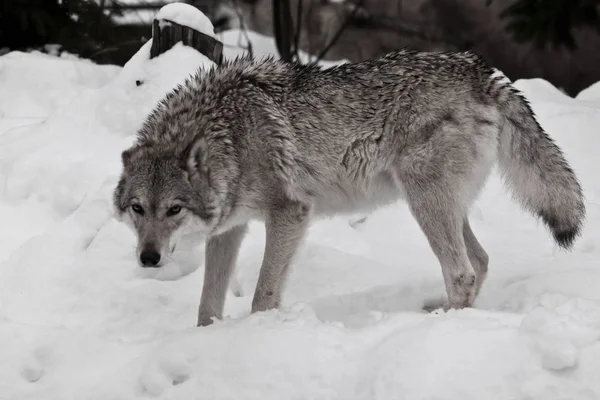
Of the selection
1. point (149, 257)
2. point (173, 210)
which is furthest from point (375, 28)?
point (149, 257)

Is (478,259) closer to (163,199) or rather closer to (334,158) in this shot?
(334,158)

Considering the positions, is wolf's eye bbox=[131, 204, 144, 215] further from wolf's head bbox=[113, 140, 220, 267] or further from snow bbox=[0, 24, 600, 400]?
snow bbox=[0, 24, 600, 400]

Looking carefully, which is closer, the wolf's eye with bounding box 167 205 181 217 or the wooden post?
the wolf's eye with bounding box 167 205 181 217

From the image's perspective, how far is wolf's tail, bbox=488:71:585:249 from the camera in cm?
461

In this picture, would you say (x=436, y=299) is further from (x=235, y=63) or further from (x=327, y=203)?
(x=235, y=63)

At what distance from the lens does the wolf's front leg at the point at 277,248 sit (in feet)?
15.0

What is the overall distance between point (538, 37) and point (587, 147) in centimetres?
282

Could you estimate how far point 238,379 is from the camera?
11.5ft

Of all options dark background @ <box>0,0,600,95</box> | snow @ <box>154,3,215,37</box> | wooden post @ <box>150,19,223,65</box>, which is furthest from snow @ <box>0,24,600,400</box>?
dark background @ <box>0,0,600,95</box>

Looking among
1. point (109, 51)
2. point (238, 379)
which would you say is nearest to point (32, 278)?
point (238, 379)

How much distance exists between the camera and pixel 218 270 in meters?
4.87

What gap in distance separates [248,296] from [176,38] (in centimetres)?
285

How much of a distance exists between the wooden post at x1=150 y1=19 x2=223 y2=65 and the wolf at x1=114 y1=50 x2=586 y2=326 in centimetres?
224

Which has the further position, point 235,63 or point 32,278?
point 32,278
